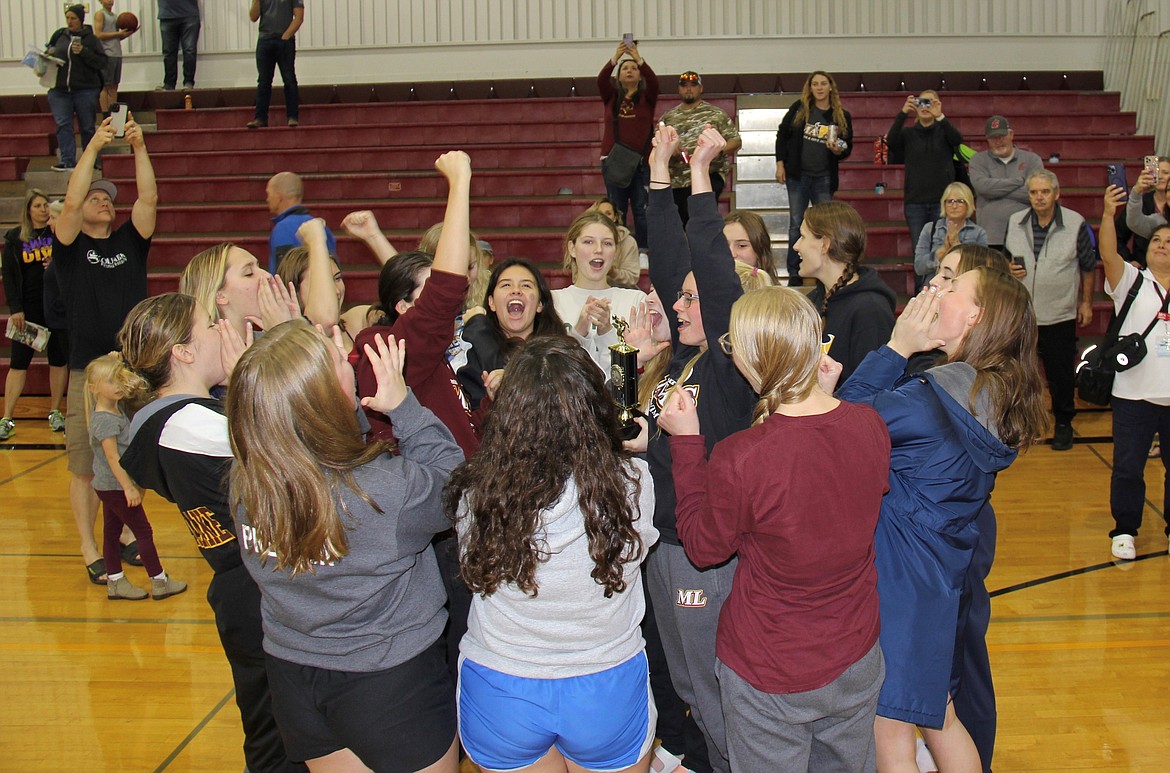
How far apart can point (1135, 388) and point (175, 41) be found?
11.2 metres

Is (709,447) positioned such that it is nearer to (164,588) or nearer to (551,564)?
(551,564)

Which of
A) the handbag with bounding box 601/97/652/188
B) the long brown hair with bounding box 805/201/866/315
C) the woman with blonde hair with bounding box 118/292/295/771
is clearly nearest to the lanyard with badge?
the long brown hair with bounding box 805/201/866/315

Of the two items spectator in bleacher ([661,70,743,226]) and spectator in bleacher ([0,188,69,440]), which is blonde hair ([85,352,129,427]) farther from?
spectator in bleacher ([661,70,743,226])

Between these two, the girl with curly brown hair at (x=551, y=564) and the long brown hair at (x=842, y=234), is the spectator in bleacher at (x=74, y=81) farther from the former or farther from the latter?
the girl with curly brown hair at (x=551, y=564)

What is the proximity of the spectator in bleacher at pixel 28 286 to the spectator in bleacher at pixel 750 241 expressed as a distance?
526cm

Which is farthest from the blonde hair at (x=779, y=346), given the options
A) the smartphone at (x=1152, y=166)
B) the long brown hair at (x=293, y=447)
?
the smartphone at (x=1152, y=166)

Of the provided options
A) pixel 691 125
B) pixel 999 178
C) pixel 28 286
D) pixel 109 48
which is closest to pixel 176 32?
pixel 109 48

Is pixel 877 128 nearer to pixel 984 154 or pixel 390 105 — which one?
pixel 984 154

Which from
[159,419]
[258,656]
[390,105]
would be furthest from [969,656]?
[390,105]

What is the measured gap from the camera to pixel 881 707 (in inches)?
92.3

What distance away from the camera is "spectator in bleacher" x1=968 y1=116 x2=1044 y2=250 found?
7035mm

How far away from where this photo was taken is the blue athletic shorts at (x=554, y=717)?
200cm

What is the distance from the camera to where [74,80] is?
32.8ft

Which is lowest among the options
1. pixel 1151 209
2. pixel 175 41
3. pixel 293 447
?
pixel 293 447
